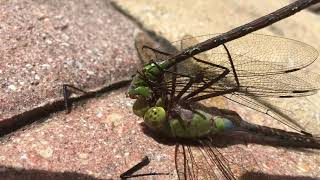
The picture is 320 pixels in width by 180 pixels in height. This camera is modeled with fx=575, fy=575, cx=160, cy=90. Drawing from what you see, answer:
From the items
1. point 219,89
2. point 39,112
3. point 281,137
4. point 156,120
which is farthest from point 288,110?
point 39,112

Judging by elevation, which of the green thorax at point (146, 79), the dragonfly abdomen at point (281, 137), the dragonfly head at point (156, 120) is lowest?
the dragonfly head at point (156, 120)

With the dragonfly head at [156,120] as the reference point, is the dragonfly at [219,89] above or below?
above

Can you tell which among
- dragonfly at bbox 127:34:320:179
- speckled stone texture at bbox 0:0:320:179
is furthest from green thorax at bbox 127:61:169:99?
speckled stone texture at bbox 0:0:320:179

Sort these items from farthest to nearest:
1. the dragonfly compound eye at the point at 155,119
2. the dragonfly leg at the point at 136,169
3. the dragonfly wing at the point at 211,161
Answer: the dragonfly compound eye at the point at 155,119 → the dragonfly wing at the point at 211,161 → the dragonfly leg at the point at 136,169

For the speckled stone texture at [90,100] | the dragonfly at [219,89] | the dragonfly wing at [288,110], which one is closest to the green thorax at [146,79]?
the dragonfly at [219,89]

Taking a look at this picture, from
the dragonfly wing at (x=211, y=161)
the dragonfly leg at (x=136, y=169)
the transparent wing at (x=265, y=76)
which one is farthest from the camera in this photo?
the transparent wing at (x=265, y=76)

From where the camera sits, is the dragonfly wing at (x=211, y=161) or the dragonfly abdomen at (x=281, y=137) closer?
the dragonfly wing at (x=211, y=161)

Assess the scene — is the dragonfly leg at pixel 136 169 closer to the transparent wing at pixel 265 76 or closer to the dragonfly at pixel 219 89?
the dragonfly at pixel 219 89

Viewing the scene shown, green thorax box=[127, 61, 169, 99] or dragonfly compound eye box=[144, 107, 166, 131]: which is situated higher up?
green thorax box=[127, 61, 169, 99]

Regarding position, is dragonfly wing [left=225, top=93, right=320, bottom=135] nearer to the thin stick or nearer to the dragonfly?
the dragonfly
